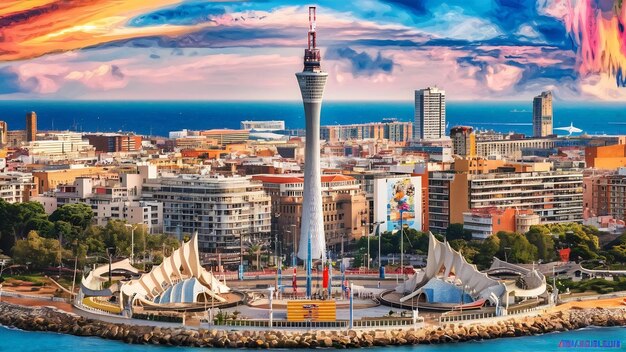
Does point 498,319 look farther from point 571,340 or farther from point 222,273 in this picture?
point 222,273

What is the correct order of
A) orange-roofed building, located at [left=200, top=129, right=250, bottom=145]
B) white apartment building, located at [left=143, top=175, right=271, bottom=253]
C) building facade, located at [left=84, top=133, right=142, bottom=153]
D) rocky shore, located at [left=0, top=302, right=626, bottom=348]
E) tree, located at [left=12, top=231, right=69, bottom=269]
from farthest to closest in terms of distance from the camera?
orange-roofed building, located at [left=200, top=129, right=250, bottom=145]
building facade, located at [left=84, top=133, right=142, bottom=153]
white apartment building, located at [left=143, top=175, right=271, bottom=253]
tree, located at [left=12, top=231, right=69, bottom=269]
rocky shore, located at [left=0, top=302, right=626, bottom=348]

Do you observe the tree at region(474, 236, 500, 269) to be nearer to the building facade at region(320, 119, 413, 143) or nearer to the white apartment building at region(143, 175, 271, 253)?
the white apartment building at region(143, 175, 271, 253)

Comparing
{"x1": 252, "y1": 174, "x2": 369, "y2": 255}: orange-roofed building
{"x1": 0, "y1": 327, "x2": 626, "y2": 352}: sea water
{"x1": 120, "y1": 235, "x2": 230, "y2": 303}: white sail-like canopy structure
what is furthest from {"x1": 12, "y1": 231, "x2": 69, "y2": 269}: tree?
{"x1": 252, "y1": 174, "x2": 369, "y2": 255}: orange-roofed building

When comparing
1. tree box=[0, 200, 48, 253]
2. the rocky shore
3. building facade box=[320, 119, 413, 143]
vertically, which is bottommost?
the rocky shore

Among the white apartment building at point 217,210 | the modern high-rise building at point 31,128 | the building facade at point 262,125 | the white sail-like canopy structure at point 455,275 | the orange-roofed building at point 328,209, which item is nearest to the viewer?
the white sail-like canopy structure at point 455,275

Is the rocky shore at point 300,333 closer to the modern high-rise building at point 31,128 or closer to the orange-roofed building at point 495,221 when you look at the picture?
the orange-roofed building at point 495,221

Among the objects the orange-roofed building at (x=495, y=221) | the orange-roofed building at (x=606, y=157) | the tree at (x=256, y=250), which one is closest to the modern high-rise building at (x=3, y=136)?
the orange-roofed building at (x=606, y=157)
